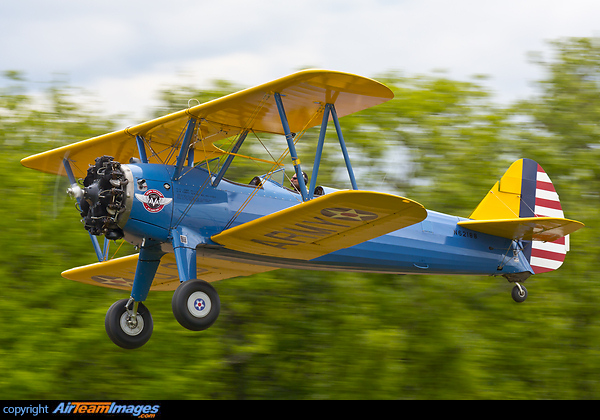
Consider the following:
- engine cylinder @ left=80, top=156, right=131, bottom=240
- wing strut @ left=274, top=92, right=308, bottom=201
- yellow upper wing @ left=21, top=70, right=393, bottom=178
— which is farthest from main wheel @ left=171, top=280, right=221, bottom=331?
yellow upper wing @ left=21, top=70, right=393, bottom=178

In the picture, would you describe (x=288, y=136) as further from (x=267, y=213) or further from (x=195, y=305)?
(x=195, y=305)

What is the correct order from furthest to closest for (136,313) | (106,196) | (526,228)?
(526,228) → (136,313) → (106,196)

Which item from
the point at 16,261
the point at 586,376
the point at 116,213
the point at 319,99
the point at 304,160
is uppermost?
the point at 319,99

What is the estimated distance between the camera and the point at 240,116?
7922mm

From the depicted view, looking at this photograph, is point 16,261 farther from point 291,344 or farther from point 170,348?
point 291,344

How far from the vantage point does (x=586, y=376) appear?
15.6 m

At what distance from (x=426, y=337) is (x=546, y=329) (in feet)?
9.78

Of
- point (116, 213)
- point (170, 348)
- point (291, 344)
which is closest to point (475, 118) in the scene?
point (291, 344)

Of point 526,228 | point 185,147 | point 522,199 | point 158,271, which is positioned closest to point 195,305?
point 185,147

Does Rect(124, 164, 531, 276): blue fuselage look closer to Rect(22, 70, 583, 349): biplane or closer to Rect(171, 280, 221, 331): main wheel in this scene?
Rect(22, 70, 583, 349): biplane

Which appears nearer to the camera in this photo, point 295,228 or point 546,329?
point 295,228

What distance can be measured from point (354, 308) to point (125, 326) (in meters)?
6.42

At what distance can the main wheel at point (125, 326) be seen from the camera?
8039 millimetres
